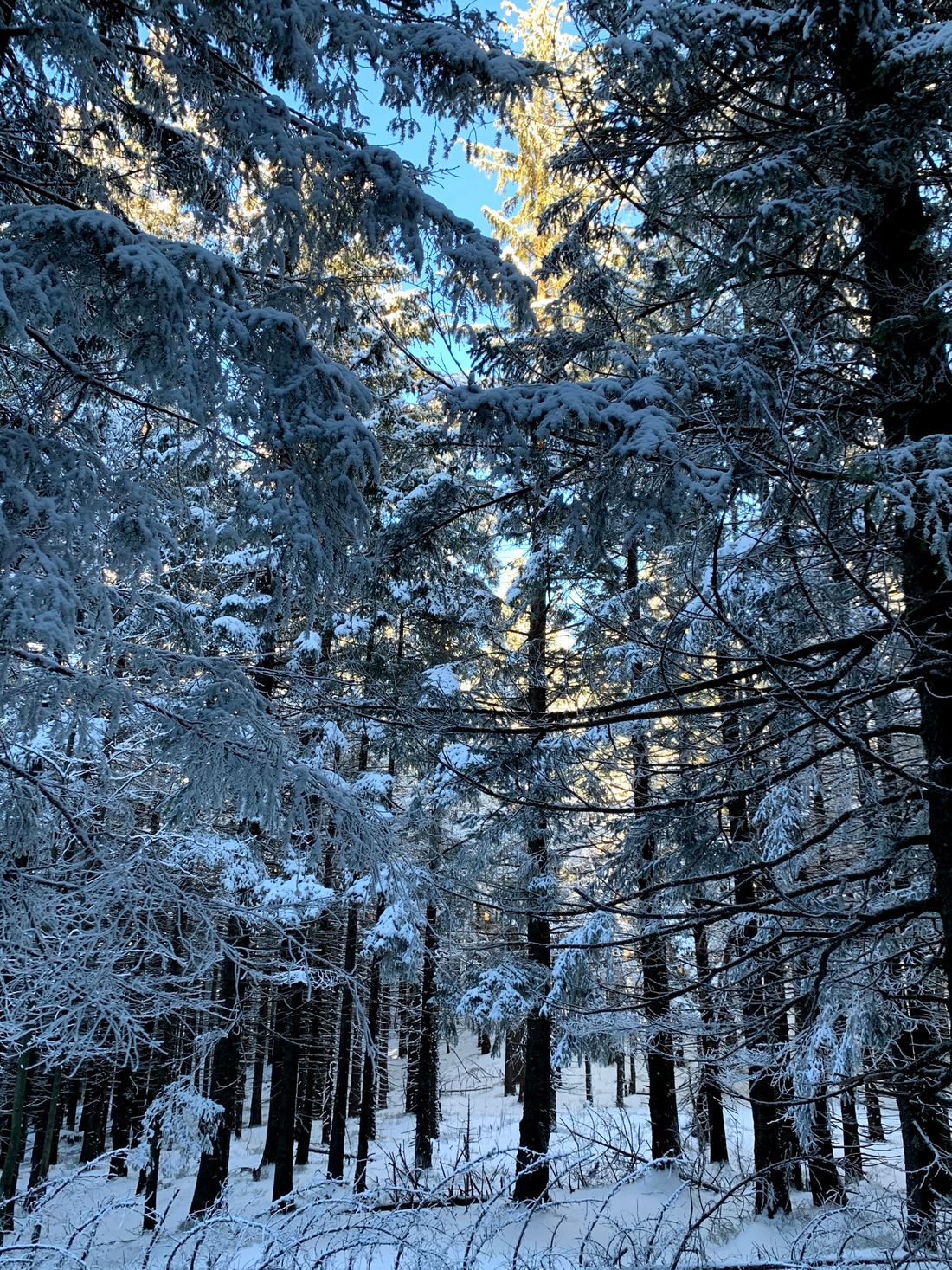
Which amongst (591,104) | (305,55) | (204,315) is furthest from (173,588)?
(591,104)

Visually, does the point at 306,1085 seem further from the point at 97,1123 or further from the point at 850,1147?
the point at 850,1147

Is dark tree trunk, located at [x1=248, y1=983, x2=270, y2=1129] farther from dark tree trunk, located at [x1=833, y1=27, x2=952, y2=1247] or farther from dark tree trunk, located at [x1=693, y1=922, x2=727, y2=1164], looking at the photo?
dark tree trunk, located at [x1=833, y1=27, x2=952, y2=1247]

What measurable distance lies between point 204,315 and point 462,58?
2.20 metres

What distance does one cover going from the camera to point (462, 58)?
164 inches

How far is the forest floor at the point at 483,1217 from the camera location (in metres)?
3.78

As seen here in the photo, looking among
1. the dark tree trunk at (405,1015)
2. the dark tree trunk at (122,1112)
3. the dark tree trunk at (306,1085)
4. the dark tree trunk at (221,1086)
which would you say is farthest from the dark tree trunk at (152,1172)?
the dark tree trunk at (405,1015)

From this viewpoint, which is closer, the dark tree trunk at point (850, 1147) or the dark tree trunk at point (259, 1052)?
the dark tree trunk at point (850, 1147)

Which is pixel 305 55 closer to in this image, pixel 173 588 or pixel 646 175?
pixel 646 175

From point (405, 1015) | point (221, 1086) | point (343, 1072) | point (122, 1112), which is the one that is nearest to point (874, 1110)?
point (221, 1086)

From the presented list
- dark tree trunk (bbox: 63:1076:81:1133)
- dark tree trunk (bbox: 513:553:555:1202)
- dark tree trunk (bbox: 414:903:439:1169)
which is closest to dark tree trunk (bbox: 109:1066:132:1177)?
dark tree trunk (bbox: 63:1076:81:1133)

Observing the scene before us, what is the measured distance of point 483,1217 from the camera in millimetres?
3504

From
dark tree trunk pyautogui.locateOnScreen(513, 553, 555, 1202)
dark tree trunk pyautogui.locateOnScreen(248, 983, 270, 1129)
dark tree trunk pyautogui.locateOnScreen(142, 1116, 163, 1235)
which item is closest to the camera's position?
dark tree trunk pyautogui.locateOnScreen(513, 553, 555, 1202)

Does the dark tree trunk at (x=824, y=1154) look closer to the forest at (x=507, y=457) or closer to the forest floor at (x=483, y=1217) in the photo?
the forest floor at (x=483, y=1217)

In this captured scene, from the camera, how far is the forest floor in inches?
149
